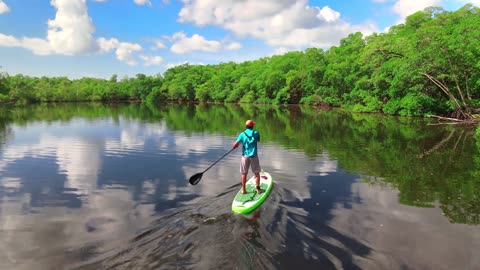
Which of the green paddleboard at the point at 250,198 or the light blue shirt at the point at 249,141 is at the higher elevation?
the light blue shirt at the point at 249,141

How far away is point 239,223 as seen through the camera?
8.02 meters

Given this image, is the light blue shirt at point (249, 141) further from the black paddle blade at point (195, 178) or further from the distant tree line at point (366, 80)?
the distant tree line at point (366, 80)

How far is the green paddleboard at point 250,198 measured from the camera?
874 cm

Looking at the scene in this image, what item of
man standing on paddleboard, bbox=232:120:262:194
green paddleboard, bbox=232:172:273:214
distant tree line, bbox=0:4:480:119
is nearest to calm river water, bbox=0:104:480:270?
green paddleboard, bbox=232:172:273:214

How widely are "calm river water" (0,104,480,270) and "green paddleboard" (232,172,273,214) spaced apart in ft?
0.72

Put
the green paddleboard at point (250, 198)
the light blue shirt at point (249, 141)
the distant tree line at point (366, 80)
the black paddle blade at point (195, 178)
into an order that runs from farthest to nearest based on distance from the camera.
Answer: the distant tree line at point (366, 80), the black paddle blade at point (195, 178), the light blue shirt at point (249, 141), the green paddleboard at point (250, 198)

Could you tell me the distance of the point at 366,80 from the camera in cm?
4669

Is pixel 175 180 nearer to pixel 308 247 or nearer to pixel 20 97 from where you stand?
pixel 308 247

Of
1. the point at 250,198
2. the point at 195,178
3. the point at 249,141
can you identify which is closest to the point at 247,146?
the point at 249,141

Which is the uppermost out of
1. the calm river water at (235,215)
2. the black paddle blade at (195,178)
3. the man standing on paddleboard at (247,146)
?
the man standing on paddleboard at (247,146)

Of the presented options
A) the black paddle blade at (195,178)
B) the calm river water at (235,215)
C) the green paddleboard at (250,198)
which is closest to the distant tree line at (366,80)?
the calm river water at (235,215)

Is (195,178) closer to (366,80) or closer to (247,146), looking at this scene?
(247,146)

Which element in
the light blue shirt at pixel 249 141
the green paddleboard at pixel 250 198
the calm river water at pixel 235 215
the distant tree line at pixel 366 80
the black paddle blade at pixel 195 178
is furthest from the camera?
the distant tree line at pixel 366 80

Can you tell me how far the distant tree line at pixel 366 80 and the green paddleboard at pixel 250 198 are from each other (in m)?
28.0
